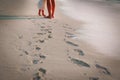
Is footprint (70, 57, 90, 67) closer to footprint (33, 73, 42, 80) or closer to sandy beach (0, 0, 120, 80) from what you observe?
sandy beach (0, 0, 120, 80)

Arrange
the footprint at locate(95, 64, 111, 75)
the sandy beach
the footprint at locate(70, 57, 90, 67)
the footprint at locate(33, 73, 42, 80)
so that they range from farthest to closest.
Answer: the footprint at locate(70, 57, 90, 67) < the footprint at locate(95, 64, 111, 75) < the sandy beach < the footprint at locate(33, 73, 42, 80)

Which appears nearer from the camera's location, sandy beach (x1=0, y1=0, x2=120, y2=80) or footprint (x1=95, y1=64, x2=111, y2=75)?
sandy beach (x1=0, y1=0, x2=120, y2=80)

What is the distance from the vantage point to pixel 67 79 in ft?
11.7

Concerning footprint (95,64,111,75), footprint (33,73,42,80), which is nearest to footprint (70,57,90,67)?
footprint (95,64,111,75)

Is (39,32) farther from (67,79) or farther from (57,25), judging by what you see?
(67,79)

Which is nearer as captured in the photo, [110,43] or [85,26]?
[110,43]

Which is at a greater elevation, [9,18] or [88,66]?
[9,18]

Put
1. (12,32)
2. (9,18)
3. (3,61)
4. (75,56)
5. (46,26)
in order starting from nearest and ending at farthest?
(3,61) < (75,56) < (12,32) < (46,26) < (9,18)

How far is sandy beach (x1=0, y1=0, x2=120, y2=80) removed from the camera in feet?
12.1

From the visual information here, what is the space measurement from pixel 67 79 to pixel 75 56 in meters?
0.95

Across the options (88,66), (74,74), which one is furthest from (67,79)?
(88,66)

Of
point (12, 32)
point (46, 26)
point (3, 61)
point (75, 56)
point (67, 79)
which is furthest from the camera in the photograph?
point (46, 26)

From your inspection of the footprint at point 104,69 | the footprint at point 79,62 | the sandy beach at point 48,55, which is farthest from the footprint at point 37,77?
the footprint at point 104,69

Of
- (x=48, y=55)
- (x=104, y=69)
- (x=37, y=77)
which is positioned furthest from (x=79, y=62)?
(x=37, y=77)
